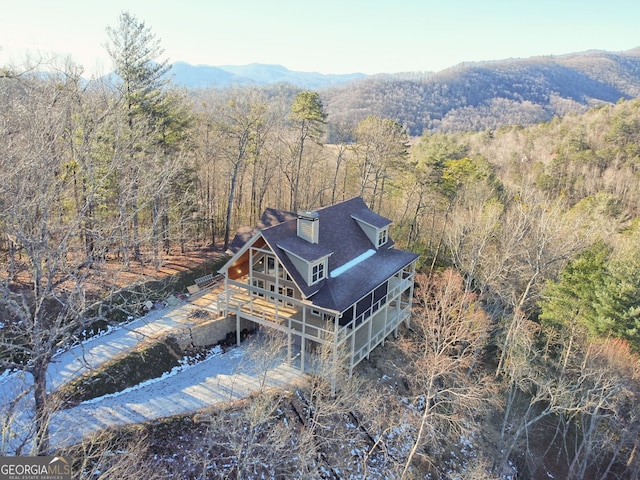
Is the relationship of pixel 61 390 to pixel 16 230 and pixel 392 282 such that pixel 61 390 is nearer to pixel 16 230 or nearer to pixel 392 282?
pixel 16 230

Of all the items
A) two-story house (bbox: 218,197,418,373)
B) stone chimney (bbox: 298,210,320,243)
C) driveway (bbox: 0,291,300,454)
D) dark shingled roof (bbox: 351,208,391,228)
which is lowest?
driveway (bbox: 0,291,300,454)

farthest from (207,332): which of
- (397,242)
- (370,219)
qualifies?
(397,242)

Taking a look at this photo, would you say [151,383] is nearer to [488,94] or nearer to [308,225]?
[308,225]

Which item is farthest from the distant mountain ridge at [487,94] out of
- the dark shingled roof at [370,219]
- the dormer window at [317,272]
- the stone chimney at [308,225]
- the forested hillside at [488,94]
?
the dormer window at [317,272]

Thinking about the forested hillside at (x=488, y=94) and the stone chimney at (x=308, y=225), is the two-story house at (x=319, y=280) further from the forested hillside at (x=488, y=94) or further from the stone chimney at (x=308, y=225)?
the forested hillside at (x=488, y=94)

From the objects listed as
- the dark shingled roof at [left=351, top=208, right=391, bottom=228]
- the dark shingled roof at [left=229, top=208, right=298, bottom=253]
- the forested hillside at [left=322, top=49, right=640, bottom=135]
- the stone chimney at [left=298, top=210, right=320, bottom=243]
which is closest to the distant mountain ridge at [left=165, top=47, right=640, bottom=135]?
the forested hillside at [left=322, top=49, right=640, bottom=135]

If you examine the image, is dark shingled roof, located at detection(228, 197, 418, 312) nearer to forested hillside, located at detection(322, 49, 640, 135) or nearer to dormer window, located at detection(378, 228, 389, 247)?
dormer window, located at detection(378, 228, 389, 247)
